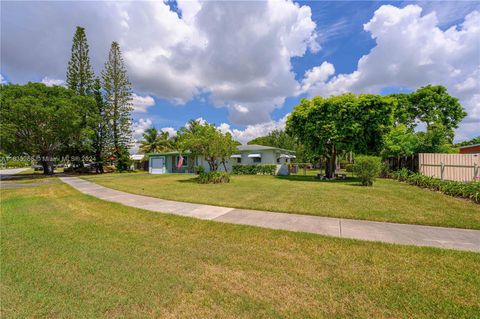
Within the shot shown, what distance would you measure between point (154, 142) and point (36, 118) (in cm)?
1752

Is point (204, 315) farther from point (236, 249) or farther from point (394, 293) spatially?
point (394, 293)

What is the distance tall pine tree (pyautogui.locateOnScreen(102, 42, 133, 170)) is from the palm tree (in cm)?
531

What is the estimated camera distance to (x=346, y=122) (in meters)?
14.6

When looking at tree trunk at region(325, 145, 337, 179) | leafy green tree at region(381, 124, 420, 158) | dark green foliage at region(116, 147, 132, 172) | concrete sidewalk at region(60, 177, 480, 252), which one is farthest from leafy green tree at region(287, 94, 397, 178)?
dark green foliage at region(116, 147, 132, 172)

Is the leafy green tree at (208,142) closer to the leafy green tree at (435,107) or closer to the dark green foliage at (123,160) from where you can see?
the dark green foliage at (123,160)

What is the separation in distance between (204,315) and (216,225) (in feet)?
9.57

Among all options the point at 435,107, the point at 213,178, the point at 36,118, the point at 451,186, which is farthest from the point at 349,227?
the point at 435,107

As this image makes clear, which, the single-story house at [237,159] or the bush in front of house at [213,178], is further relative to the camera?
the single-story house at [237,159]

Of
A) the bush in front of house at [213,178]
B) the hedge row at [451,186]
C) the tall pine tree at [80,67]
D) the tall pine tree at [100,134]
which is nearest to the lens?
the hedge row at [451,186]

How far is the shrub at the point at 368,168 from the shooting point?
37.8 ft

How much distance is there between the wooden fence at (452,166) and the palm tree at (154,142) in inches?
1301

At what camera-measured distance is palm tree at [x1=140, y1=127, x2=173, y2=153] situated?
117 feet

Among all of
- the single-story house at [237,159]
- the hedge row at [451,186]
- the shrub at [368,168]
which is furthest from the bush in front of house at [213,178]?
the hedge row at [451,186]

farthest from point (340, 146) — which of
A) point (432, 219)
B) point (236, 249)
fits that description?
point (236, 249)
